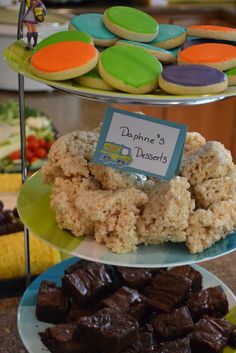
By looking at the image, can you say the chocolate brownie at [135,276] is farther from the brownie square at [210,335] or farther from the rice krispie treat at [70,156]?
the rice krispie treat at [70,156]

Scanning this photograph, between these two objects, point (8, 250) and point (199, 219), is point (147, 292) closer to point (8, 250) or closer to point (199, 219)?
point (199, 219)

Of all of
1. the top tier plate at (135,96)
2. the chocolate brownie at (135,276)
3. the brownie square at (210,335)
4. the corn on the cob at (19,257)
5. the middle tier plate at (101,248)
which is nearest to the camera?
the top tier plate at (135,96)

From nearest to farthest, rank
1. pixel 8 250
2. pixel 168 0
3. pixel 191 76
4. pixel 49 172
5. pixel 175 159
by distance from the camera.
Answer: pixel 191 76
pixel 175 159
pixel 49 172
pixel 8 250
pixel 168 0

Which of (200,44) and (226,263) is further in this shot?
(226,263)

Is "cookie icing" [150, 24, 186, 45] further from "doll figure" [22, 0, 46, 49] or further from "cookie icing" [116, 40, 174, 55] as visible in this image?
"doll figure" [22, 0, 46, 49]

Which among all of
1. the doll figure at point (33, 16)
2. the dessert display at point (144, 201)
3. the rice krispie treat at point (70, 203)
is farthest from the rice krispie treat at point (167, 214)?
the doll figure at point (33, 16)

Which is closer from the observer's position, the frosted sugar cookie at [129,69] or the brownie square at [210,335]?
the frosted sugar cookie at [129,69]

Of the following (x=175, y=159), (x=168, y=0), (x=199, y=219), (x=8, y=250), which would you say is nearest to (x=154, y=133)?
(x=175, y=159)

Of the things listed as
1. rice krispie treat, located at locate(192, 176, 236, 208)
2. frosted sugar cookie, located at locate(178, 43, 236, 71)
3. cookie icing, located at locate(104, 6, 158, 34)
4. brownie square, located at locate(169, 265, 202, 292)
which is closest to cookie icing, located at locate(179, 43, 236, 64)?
frosted sugar cookie, located at locate(178, 43, 236, 71)
